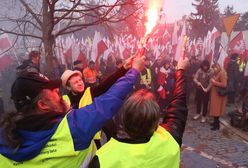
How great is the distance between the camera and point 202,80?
945cm

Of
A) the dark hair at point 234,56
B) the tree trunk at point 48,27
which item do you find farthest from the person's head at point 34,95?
the dark hair at point 234,56

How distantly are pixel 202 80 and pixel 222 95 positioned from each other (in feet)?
2.42

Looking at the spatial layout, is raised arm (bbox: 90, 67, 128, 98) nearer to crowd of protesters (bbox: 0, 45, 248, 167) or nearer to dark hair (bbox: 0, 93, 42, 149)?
crowd of protesters (bbox: 0, 45, 248, 167)

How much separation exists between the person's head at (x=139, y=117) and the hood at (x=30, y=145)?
38 cm

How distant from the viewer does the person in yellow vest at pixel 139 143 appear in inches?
69.6

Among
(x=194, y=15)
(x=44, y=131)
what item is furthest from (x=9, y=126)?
(x=194, y=15)

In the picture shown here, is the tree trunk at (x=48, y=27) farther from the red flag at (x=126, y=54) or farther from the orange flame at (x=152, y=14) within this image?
the red flag at (x=126, y=54)

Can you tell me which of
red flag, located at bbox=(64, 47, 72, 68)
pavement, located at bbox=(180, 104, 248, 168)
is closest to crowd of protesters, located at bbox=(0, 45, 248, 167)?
pavement, located at bbox=(180, 104, 248, 168)

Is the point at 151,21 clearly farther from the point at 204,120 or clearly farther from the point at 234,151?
the point at 204,120

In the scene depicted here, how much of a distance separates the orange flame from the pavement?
2628 mm

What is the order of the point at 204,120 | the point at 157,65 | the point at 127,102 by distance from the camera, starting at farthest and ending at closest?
A: 1. the point at 157,65
2. the point at 204,120
3. the point at 127,102

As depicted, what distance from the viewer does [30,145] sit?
1.73m

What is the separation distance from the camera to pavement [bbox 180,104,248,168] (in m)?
6.13

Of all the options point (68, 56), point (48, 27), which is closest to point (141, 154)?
point (48, 27)
